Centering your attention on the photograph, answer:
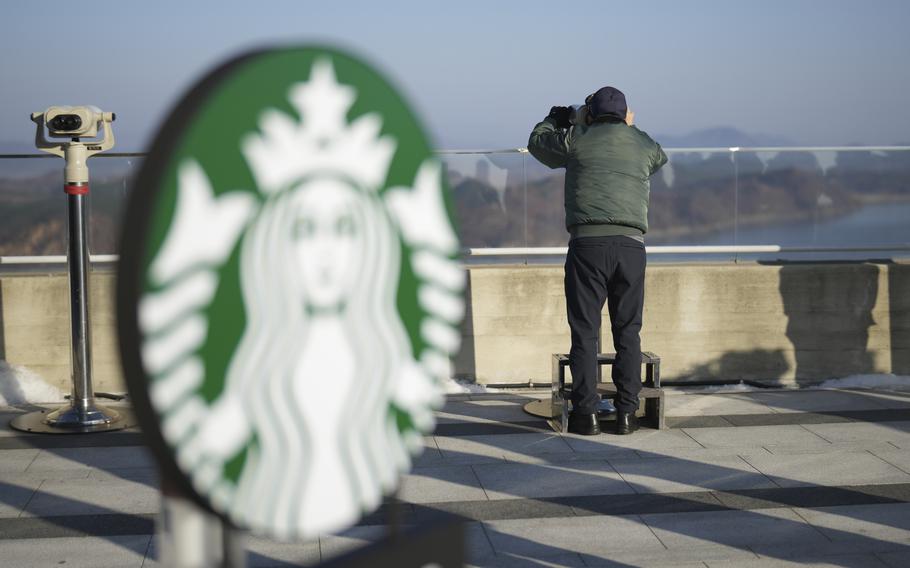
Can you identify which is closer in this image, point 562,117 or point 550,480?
point 550,480

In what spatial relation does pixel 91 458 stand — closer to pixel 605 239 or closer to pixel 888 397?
pixel 605 239

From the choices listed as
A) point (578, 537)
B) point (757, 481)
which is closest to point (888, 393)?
point (757, 481)

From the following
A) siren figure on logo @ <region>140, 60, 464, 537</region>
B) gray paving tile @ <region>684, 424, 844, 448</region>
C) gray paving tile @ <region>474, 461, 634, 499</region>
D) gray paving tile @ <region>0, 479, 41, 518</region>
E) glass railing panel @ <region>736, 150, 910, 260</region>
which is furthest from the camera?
glass railing panel @ <region>736, 150, 910, 260</region>

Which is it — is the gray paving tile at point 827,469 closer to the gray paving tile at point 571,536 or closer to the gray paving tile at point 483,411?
the gray paving tile at point 571,536

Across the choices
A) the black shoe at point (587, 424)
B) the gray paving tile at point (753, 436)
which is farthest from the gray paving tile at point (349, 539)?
the gray paving tile at point (753, 436)

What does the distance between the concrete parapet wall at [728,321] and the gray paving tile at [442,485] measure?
2400mm

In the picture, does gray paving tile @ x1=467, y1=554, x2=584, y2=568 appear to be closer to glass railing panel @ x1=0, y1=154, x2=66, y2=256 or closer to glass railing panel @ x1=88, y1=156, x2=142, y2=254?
glass railing panel @ x1=88, y1=156, x2=142, y2=254

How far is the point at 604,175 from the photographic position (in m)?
6.49

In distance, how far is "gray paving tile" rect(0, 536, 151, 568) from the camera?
14.5 feet

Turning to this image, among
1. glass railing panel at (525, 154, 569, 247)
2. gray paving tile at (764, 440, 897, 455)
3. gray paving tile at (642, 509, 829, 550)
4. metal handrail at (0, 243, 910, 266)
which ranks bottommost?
gray paving tile at (642, 509, 829, 550)

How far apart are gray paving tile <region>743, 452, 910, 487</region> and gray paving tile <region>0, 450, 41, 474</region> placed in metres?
4.01

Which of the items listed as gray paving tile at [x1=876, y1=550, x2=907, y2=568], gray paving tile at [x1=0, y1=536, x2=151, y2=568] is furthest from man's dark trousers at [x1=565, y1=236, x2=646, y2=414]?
gray paving tile at [x1=0, y1=536, x2=151, y2=568]

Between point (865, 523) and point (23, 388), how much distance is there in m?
5.65

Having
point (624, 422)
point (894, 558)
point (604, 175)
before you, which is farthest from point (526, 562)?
point (604, 175)
